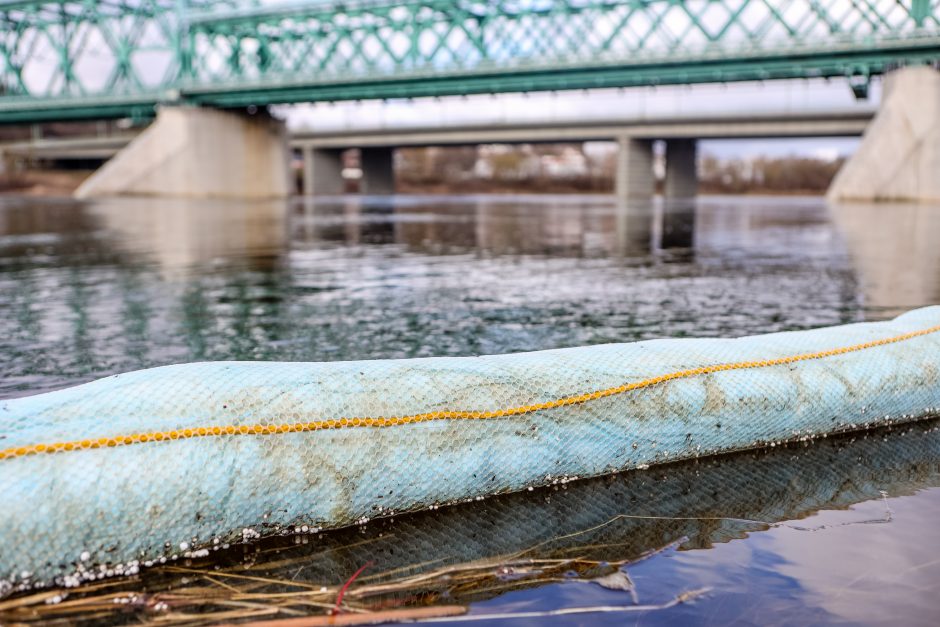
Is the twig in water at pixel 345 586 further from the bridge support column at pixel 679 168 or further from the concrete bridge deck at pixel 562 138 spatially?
the bridge support column at pixel 679 168

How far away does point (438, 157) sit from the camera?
16325 centimetres

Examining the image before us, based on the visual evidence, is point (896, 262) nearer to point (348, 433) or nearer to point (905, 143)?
point (348, 433)

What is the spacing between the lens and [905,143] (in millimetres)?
52344

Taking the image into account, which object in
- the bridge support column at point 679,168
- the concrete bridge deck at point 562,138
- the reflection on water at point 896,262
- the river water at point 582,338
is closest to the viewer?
the river water at point 582,338

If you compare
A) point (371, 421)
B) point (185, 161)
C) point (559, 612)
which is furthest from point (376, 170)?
point (559, 612)

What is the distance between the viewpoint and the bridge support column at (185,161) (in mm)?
71750

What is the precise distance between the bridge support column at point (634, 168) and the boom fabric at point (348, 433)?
84.5m

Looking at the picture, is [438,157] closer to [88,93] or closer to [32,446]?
[88,93]

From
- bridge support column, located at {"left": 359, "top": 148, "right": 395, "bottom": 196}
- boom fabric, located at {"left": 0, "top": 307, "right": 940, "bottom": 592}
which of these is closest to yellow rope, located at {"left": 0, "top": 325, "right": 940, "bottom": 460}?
boom fabric, located at {"left": 0, "top": 307, "right": 940, "bottom": 592}

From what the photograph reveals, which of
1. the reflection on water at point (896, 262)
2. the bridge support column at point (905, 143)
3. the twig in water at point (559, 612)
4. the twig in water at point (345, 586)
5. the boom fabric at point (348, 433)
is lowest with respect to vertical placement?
the twig in water at point (345, 586)

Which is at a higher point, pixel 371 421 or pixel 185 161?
pixel 185 161

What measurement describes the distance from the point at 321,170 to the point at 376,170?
646cm

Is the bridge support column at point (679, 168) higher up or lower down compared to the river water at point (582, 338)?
higher up

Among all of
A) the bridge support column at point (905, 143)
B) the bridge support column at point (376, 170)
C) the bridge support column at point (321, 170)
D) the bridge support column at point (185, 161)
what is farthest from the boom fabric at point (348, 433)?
the bridge support column at point (376, 170)
